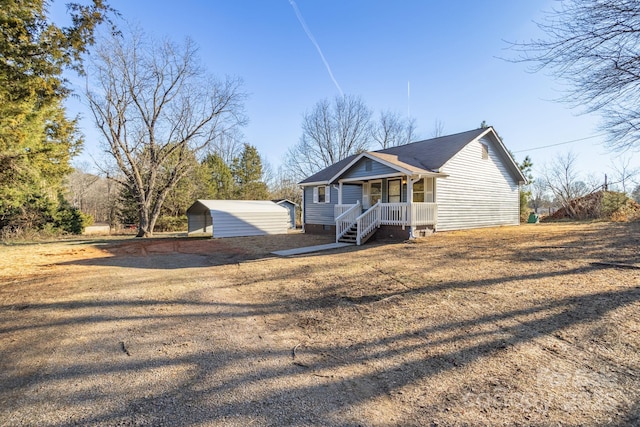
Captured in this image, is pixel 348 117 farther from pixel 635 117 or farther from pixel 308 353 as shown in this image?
pixel 308 353

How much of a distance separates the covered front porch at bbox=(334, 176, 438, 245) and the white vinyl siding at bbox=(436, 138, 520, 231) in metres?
0.90

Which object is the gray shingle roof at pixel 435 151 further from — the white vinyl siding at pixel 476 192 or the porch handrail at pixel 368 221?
the porch handrail at pixel 368 221

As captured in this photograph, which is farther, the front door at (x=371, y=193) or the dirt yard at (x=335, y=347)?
the front door at (x=371, y=193)

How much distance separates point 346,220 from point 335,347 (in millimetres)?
10648

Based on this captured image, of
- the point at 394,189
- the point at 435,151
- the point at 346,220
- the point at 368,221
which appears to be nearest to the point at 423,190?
the point at 394,189

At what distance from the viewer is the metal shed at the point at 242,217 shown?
17234 millimetres

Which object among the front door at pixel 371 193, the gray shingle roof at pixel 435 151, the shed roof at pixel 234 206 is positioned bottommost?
the shed roof at pixel 234 206

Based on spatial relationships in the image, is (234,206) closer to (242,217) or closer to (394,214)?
(242,217)

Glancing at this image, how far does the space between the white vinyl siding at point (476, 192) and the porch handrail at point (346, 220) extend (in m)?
3.68

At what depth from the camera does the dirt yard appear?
2.43 meters

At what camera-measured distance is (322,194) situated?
1891 centimetres

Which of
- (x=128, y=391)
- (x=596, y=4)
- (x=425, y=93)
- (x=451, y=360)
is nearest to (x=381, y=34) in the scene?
(x=425, y=93)

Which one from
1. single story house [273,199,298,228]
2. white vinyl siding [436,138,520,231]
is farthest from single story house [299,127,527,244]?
single story house [273,199,298,228]

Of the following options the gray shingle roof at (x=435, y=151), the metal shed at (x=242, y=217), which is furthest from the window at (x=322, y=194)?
the metal shed at (x=242, y=217)
